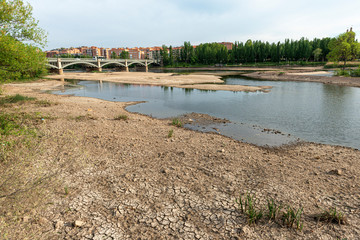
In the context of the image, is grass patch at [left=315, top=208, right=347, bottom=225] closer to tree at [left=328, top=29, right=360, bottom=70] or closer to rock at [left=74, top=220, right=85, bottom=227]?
rock at [left=74, top=220, right=85, bottom=227]

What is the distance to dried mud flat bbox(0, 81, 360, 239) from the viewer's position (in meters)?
6.31

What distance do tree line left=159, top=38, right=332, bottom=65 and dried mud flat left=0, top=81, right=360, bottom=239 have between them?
392ft

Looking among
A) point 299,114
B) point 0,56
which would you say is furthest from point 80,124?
point 299,114

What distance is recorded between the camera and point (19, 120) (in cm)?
1480

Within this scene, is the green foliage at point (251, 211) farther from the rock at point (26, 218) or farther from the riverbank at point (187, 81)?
the riverbank at point (187, 81)

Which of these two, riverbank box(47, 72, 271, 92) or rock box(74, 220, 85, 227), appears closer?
rock box(74, 220, 85, 227)

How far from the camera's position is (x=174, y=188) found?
8.55 meters

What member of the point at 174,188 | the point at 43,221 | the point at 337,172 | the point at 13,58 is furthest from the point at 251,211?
the point at 13,58

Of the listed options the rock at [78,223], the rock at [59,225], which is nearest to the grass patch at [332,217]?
the rock at [78,223]

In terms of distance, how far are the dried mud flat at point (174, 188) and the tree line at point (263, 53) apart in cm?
11959

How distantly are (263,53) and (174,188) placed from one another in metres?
133

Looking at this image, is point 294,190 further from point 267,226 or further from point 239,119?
point 239,119

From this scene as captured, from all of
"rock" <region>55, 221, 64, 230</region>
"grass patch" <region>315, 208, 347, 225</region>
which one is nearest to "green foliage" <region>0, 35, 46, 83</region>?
"rock" <region>55, 221, 64, 230</region>

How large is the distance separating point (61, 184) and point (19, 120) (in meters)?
9.48
